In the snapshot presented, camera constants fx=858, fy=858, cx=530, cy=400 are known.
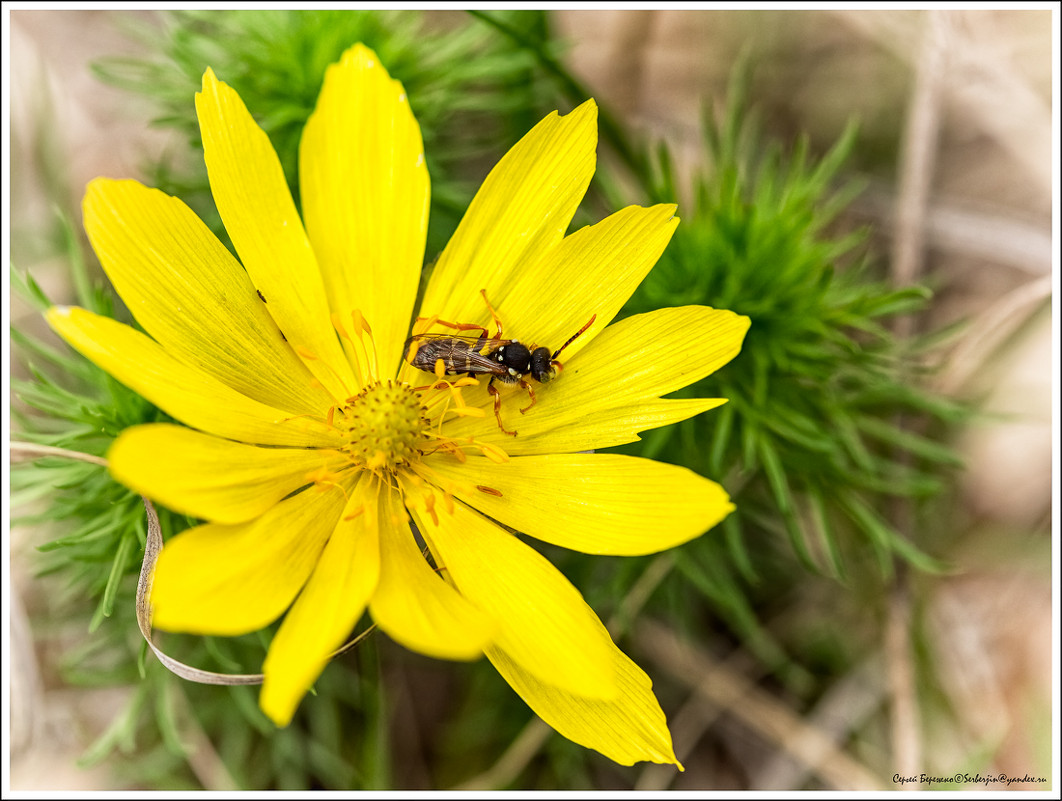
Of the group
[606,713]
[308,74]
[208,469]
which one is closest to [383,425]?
[208,469]

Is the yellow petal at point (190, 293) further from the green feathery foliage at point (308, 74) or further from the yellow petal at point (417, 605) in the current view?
the green feathery foliage at point (308, 74)

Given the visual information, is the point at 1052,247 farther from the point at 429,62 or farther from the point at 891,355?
the point at 429,62

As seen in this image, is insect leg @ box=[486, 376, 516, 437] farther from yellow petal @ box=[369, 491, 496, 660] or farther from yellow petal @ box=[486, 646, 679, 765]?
yellow petal @ box=[486, 646, 679, 765]

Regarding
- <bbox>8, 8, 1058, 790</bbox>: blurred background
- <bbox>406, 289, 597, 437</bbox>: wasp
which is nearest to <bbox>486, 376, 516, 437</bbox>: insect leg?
<bbox>406, 289, 597, 437</bbox>: wasp

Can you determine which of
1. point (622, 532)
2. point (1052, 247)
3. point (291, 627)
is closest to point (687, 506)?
point (622, 532)

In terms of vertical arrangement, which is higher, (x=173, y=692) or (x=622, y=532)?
(x=622, y=532)

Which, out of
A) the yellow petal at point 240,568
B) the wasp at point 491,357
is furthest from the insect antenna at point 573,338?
the yellow petal at point 240,568
